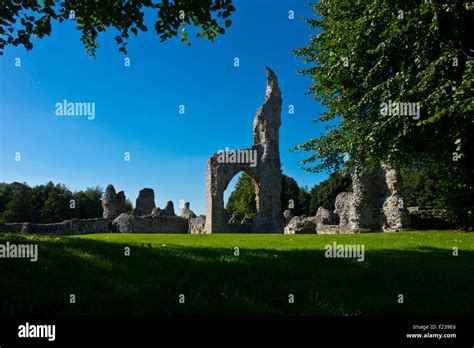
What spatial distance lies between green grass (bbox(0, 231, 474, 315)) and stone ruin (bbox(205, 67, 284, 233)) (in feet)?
96.8

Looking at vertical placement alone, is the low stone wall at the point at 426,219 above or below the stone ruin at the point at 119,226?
above

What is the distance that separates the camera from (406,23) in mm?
9375

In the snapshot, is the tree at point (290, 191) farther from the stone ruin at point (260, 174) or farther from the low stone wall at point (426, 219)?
the low stone wall at point (426, 219)

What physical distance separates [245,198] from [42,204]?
42272mm

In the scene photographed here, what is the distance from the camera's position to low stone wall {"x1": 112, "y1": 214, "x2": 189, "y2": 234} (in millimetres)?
37750

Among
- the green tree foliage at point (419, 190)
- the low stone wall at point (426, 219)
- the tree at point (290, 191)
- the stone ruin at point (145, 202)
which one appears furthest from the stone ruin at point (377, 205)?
the tree at point (290, 191)

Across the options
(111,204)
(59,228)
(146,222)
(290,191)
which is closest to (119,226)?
(146,222)

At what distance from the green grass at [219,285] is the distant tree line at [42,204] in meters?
63.9

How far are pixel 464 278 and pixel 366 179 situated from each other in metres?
22.8

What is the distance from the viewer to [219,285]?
4738 mm

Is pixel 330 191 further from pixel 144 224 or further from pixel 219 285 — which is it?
pixel 219 285

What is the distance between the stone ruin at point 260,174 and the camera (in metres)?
36.5

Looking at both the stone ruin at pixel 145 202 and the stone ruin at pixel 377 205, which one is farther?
the stone ruin at pixel 145 202

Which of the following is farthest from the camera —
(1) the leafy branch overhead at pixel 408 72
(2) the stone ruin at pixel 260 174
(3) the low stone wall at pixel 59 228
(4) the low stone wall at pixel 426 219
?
(3) the low stone wall at pixel 59 228
